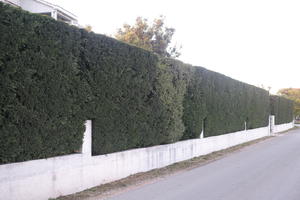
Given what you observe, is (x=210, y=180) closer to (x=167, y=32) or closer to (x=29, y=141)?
(x=29, y=141)

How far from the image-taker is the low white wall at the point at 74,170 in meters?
5.87

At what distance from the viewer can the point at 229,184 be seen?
28.5ft

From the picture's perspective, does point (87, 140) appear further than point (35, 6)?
No

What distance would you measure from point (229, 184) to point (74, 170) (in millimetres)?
4252

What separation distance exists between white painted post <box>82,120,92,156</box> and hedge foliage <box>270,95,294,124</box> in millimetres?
28238

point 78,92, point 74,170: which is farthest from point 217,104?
point 74,170

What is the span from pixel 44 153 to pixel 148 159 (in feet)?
15.3

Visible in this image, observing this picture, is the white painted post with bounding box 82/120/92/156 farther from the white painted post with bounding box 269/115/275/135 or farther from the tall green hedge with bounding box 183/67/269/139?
the white painted post with bounding box 269/115/275/135

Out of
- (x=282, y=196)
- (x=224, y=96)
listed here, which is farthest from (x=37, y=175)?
(x=224, y=96)

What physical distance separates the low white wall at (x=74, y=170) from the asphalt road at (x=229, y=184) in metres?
0.98

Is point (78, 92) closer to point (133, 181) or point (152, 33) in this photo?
point (133, 181)

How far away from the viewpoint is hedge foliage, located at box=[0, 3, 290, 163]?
5.84 metres

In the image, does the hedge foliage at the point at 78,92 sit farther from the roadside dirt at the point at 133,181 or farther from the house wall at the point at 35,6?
the house wall at the point at 35,6

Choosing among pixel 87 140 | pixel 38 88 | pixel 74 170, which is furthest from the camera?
pixel 87 140
